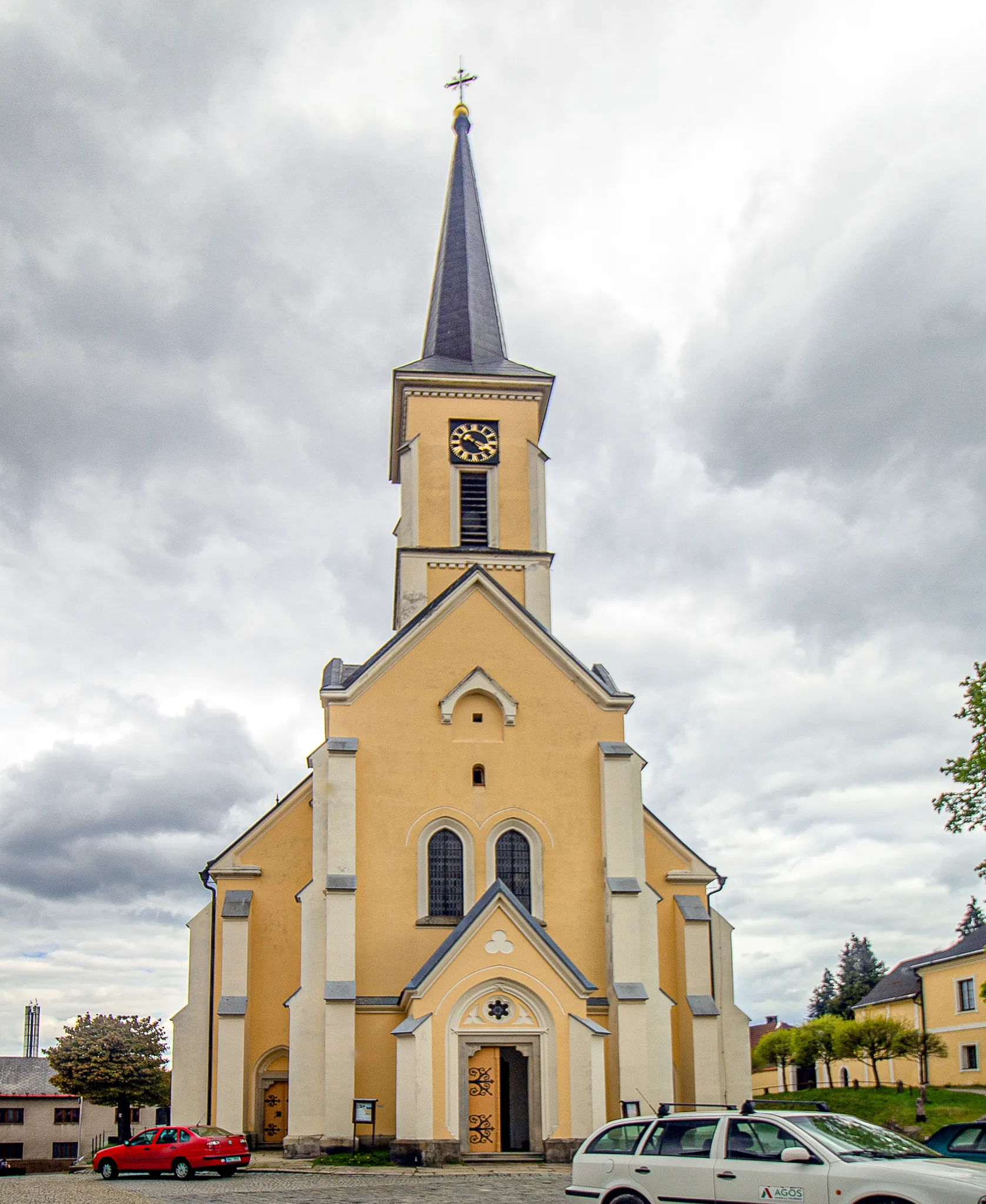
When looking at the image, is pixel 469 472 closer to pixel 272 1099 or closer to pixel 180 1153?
pixel 272 1099

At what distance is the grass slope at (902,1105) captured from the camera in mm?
33094

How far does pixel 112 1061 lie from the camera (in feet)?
153

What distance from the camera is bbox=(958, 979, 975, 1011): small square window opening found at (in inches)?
1887

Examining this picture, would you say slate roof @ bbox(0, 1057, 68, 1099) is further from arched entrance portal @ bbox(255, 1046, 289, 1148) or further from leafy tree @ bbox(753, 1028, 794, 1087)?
arched entrance portal @ bbox(255, 1046, 289, 1148)

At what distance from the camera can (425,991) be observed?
990 inches

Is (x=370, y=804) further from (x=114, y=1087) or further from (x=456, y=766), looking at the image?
(x=114, y=1087)

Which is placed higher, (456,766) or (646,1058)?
(456,766)

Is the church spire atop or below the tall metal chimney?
atop

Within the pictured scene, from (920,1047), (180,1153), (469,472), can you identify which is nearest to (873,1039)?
(920,1047)

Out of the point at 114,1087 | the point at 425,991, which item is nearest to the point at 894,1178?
the point at 425,991

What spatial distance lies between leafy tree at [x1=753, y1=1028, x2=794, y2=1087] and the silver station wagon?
41552mm

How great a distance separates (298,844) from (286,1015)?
4.30 metres

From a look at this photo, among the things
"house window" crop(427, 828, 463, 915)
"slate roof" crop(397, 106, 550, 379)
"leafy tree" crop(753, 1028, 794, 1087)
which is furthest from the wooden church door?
"leafy tree" crop(753, 1028, 794, 1087)

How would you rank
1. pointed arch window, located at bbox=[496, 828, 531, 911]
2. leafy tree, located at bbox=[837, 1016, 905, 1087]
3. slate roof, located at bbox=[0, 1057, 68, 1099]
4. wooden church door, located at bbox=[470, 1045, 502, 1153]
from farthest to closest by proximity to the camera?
slate roof, located at bbox=[0, 1057, 68, 1099], leafy tree, located at bbox=[837, 1016, 905, 1087], pointed arch window, located at bbox=[496, 828, 531, 911], wooden church door, located at bbox=[470, 1045, 502, 1153]
